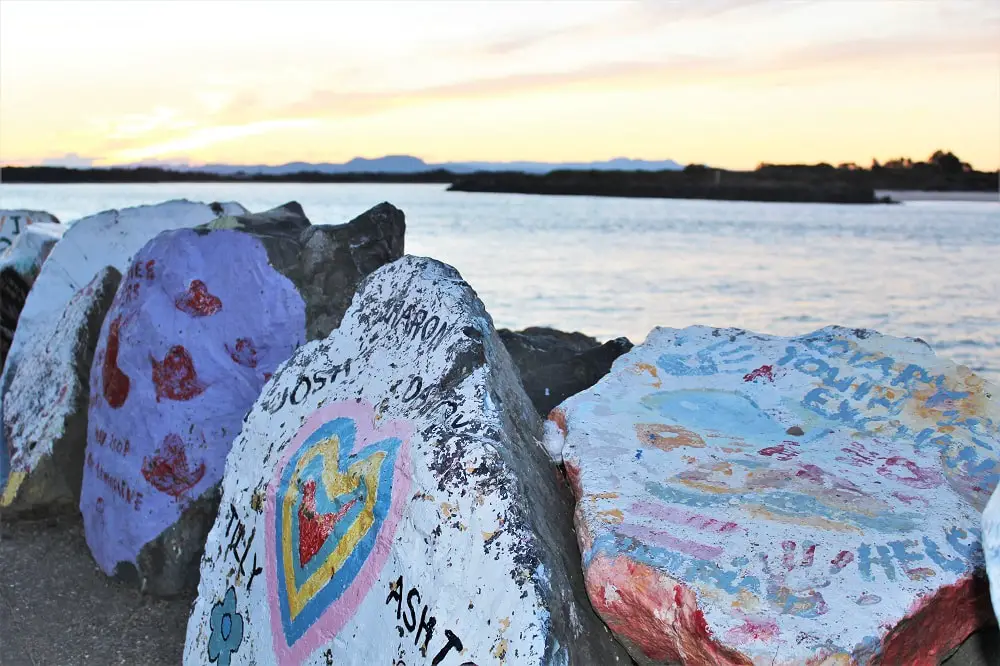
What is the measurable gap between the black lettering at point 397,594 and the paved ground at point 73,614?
1.10 metres

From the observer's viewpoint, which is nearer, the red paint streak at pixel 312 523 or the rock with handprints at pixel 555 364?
the red paint streak at pixel 312 523

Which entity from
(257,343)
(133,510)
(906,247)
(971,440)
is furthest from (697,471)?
(906,247)

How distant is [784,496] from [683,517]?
9.6 inches

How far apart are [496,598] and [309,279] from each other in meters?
1.76

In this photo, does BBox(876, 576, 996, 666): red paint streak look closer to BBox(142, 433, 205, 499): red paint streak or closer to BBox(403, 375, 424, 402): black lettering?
BBox(403, 375, 424, 402): black lettering

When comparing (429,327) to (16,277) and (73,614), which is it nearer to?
(73,614)

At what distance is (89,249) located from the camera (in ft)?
15.3

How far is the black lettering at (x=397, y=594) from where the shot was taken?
198cm

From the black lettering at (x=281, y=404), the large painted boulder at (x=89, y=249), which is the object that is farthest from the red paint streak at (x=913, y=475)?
the large painted boulder at (x=89, y=249)

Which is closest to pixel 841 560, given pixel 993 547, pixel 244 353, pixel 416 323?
pixel 993 547

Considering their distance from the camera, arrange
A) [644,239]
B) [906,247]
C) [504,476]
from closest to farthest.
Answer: [504,476] → [906,247] → [644,239]

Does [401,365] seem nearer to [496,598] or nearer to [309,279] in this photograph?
[496,598]

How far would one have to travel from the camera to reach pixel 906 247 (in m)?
24.6

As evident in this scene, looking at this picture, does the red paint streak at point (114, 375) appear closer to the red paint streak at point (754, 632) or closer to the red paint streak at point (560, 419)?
the red paint streak at point (560, 419)
